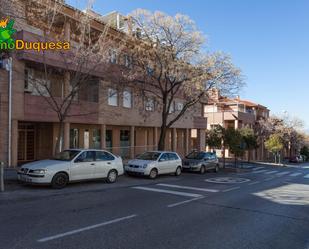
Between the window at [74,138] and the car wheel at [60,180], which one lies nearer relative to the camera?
the car wheel at [60,180]

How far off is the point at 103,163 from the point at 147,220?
6.46 metres

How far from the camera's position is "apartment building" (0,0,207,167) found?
16688 millimetres

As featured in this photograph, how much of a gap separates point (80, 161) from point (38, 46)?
7.96 m

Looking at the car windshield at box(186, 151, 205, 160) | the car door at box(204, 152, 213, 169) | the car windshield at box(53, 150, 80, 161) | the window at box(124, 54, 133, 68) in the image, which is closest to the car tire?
the car windshield at box(53, 150, 80, 161)

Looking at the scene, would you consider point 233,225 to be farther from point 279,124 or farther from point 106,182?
point 279,124

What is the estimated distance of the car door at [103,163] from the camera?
1325 centimetres

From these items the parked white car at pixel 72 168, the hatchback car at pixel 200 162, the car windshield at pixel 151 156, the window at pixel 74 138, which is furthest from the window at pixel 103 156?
the window at pixel 74 138

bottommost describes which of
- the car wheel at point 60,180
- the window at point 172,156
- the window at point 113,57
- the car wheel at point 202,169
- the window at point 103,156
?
the car wheel at point 202,169

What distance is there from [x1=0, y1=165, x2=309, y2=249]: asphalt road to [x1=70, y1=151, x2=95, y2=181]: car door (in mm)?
661

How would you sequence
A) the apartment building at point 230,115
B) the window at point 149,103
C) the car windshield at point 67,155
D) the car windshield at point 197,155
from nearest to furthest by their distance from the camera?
the car windshield at point 67,155 < the car windshield at point 197,155 < the window at point 149,103 < the apartment building at point 230,115

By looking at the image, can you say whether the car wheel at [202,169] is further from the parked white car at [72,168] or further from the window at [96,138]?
the parked white car at [72,168]

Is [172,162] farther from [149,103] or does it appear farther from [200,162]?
[149,103]

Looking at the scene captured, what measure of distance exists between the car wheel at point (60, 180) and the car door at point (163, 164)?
20.7 ft

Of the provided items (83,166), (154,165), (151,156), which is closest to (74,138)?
(151,156)
